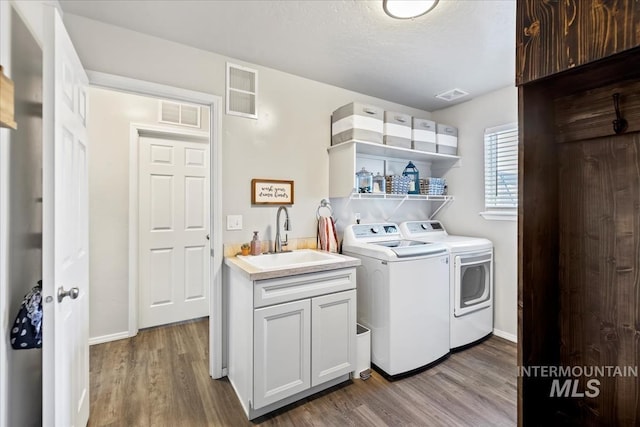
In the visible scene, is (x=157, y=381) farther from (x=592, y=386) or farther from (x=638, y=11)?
(x=638, y=11)

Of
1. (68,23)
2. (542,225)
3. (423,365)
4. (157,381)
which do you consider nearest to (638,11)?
(542,225)

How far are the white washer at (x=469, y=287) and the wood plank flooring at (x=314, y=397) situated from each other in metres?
0.20

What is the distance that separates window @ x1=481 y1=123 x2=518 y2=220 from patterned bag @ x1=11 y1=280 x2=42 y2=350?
3290 mm

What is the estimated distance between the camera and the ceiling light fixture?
155 centimetres

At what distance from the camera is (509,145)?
2.72 metres

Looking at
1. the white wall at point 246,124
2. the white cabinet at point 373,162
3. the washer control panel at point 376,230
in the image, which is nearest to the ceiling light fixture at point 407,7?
the white cabinet at point 373,162

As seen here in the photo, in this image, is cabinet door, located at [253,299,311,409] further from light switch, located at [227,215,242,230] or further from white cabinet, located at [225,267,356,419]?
light switch, located at [227,215,242,230]

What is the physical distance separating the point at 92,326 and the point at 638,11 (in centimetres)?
374

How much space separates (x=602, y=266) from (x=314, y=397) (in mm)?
1764

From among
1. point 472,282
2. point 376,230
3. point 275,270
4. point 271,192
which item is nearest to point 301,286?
point 275,270

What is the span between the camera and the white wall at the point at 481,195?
2.71m

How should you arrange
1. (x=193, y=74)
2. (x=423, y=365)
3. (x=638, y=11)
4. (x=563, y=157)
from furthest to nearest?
(x=423, y=365), (x=193, y=74), (x=563, y=157), (x=638, y=11)

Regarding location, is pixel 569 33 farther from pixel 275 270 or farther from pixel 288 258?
pixel 288 258

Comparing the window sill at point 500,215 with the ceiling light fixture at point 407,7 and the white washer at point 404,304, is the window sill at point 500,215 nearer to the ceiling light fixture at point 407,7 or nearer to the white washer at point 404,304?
the white washer at point 404,304
